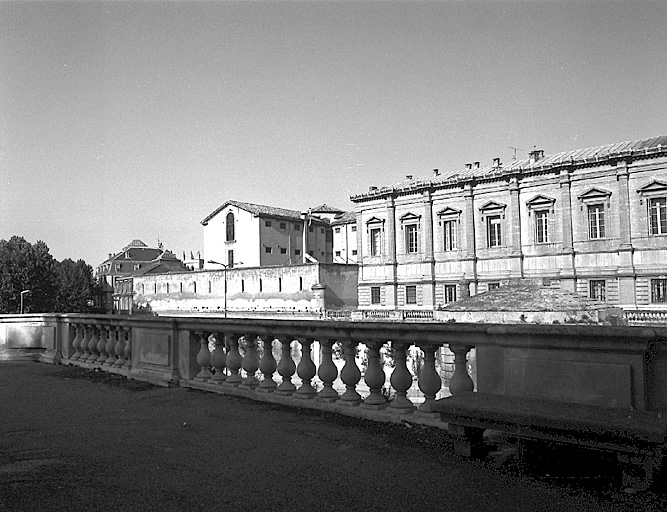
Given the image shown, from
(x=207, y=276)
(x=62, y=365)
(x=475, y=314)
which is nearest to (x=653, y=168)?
(x=475, y=314)

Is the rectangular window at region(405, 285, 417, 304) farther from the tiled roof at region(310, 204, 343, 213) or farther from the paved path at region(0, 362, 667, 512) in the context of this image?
the paved path at region(0, 362, 667, 512)

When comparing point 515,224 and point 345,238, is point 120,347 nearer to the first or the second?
point 515,224

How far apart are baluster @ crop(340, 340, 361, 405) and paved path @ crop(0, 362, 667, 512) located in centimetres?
26

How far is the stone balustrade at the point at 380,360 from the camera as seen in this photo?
3570 mm

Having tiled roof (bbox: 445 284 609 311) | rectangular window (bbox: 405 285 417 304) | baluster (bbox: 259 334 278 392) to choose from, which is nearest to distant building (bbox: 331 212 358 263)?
rectangular window (bbox: 405 285 417 304)

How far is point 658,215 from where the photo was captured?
39.6 meters

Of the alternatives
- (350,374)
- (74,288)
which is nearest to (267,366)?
(350,374)

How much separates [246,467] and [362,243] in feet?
166

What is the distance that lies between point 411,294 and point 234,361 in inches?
1764

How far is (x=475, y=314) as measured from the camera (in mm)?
27438

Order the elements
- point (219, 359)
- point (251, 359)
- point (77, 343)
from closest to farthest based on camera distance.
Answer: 1. point (251, 359)
2. point (219, 359)
3. point (77, 343)

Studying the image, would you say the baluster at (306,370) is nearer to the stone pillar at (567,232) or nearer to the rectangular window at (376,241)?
the stone pillar at (567,232)

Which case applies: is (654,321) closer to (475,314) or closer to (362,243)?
(475,314)

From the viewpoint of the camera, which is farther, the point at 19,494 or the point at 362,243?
the point at 362,243
